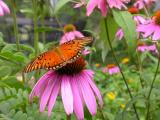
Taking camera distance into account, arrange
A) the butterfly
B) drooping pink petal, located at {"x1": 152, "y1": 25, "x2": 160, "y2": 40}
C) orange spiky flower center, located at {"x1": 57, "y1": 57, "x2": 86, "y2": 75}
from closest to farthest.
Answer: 1. the butterfly
2. orange spiky flower center, located at {"x1": 57, "y1": 57, "x2": 86, "y2": 75}
3. drooping pink petal, located at {"x1": 152, "y1": 25, "x2": 160, "y2": 40}

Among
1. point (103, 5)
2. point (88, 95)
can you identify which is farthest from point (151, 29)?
point (88, 95)

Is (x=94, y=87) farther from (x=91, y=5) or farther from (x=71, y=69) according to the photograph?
(x=91, y=5)

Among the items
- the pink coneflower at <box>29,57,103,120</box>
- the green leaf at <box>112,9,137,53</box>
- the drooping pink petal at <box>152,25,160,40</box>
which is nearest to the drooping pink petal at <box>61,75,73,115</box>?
the pink coneflower at <box>29,57,103,120</box>

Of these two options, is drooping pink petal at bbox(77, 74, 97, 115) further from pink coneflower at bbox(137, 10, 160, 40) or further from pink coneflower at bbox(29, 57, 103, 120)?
pink coneflower at bbox(137, 10, 160, 40)

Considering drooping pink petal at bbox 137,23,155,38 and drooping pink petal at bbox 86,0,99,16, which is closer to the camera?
drooping pink petal at bbox 86,0,99,16

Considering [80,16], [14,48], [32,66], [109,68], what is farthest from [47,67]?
[80,16]

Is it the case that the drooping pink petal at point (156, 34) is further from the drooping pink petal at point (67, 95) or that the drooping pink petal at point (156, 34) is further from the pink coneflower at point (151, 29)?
the drooping pink petal at point (67, 95)

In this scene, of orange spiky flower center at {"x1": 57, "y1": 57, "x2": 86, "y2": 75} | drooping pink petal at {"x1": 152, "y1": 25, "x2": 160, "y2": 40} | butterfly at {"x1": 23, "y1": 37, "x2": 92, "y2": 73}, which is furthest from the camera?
drooping pink petal at {"x1": 152, "y1": 25, "x2": 160, "y2": 40}

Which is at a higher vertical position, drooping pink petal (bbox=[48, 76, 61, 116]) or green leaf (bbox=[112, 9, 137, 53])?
green leaf (bbox=[112, 9, 137, 53])
